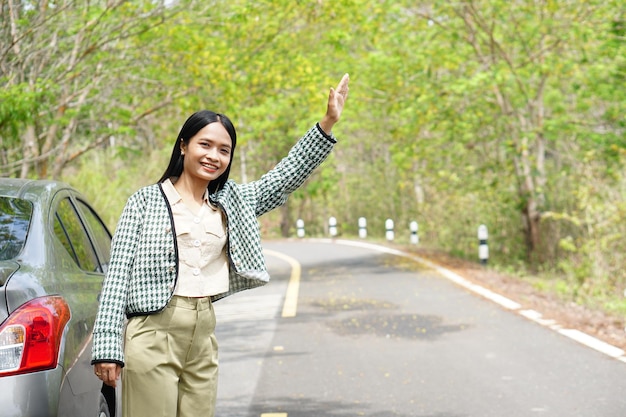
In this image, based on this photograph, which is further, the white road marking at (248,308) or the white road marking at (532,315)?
the white road marking at (248,308)

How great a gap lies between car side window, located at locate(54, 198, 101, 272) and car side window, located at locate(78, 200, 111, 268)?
20 cm

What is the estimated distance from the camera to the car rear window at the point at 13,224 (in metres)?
3.81

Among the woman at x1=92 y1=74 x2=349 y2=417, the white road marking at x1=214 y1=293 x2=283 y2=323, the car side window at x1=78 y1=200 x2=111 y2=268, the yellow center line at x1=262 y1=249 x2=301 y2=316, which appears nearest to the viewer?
the woman at x1=92 y1=74 x2=349 y2=417

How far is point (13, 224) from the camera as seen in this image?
13.1 ft

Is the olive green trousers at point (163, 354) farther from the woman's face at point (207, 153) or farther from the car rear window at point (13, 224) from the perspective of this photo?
the car rear window at point (13, 224)

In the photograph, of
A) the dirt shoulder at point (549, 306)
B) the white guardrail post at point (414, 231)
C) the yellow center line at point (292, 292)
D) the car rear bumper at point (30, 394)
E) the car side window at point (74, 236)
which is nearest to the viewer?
the car rear bumper at point (30, 394)

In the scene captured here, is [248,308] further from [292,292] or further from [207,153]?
[207,153]

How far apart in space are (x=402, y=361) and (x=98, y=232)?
338cm

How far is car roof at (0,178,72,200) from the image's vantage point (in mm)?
4223

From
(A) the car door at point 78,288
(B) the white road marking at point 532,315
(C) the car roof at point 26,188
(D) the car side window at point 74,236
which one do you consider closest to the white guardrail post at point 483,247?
(B) the white road marking at point 532,315

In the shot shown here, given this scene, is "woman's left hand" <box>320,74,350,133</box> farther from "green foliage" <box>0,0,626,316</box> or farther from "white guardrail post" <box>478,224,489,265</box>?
"white guardrail post" <box>478,224,489,265</box>

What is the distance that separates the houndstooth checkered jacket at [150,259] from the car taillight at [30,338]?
24 centimetres

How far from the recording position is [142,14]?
43.0 feet

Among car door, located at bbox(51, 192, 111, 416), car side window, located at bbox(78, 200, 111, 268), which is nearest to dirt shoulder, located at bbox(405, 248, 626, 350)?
car side window, located at bbox(78, 200, 111, 268)
